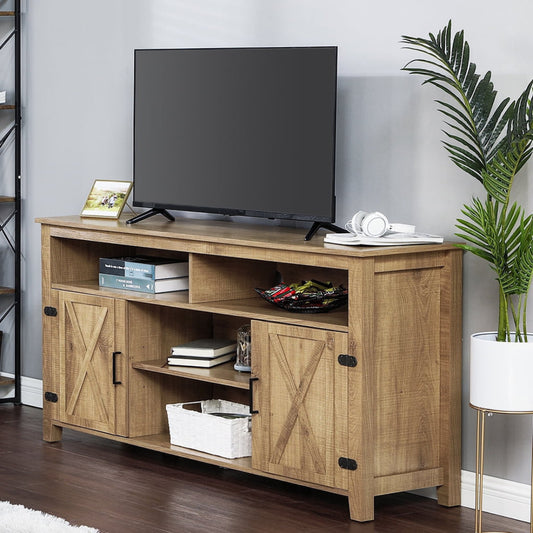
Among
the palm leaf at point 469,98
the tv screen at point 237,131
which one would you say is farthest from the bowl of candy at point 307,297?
the palm leaf at point 469,98

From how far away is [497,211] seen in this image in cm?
332

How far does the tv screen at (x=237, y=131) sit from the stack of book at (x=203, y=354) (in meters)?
0.50

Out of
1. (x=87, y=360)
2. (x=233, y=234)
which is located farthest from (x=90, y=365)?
(x=233, y=234)

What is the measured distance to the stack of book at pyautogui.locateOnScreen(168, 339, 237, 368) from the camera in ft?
13.2

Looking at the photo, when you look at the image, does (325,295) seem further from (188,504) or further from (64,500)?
(64,500)

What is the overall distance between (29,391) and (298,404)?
206 centimetres

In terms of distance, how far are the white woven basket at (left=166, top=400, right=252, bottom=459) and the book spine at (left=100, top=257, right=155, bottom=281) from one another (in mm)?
505

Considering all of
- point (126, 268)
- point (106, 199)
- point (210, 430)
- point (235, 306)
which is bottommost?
point (210, 430)

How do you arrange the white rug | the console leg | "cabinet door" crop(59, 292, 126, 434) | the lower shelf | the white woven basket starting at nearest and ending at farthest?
the white rug → the lower shelf → the white woven basket → "cabinet door" crop(59, 292, 126, 434) → the console leg

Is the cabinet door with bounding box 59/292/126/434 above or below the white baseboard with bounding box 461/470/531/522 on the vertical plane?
above

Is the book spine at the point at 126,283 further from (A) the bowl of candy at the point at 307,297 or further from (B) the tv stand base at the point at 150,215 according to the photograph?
(A) the bowl of candy at the point at 307,297

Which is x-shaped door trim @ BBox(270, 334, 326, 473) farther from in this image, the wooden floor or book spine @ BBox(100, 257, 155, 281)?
book spine @ BBox(100, 257, 155, 281)

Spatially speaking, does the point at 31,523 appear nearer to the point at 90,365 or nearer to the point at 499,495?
the point at 90,365

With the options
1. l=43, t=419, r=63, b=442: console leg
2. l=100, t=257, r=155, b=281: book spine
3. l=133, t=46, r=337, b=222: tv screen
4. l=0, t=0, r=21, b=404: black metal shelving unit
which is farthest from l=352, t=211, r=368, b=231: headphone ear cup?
l=0, t=0, r=21, b=404: black metal shelving unit
